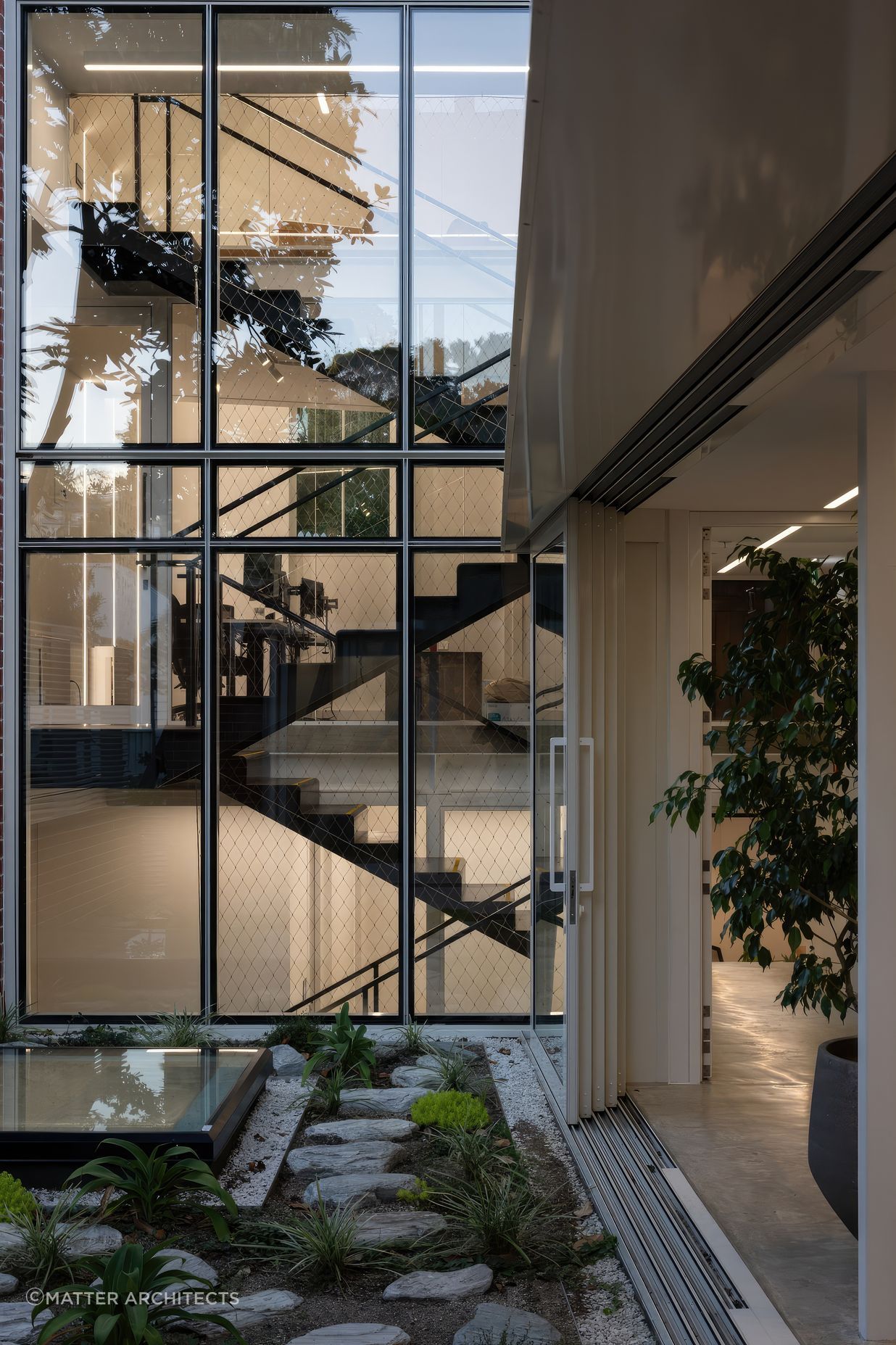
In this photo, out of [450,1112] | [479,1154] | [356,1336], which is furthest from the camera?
[450,1112]

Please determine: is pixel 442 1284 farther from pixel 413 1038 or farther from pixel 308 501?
pixel 308 501

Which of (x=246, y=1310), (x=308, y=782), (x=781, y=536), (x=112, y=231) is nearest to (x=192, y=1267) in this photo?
(x=246, y=1310)

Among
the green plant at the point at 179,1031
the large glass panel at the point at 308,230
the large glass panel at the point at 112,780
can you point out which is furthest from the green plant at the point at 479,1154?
the large glass panel at the point at 308,230

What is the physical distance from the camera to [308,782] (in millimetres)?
5570

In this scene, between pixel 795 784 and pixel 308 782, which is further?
pixel 308 782

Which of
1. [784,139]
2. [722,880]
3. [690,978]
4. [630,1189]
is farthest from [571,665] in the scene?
[784,139]

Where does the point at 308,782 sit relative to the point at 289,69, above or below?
below

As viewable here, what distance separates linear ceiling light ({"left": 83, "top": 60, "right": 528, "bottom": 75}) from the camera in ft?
18.4

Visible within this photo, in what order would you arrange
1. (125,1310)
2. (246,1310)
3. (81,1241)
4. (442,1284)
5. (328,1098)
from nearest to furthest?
(125,1310) < (246,1310) < (442,1284) < (81,1241) < (328,1098)

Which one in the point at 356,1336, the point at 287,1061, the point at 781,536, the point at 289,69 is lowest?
the point at 287,1061

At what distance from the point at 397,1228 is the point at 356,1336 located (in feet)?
1.98

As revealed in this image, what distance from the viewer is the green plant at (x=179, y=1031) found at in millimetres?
5043

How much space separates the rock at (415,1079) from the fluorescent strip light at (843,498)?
2860 millimetres

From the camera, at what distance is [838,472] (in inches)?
147
